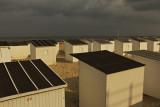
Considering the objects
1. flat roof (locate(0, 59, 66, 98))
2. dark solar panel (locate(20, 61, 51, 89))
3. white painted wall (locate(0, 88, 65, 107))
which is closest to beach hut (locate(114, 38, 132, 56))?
flat roof (locate(0, 59, 66, 98))

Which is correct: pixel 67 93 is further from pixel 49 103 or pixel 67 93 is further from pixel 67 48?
pixel 67 48

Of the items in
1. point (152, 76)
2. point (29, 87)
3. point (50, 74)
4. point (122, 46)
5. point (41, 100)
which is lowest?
point (152, 76)

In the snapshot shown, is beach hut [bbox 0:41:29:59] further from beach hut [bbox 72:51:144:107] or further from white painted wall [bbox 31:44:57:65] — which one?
beach hut [bbox 72:51:144:107]

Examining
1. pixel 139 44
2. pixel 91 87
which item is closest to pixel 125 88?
pixel 91 87

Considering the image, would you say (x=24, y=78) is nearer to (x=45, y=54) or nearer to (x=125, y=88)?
(x=125, y=88)

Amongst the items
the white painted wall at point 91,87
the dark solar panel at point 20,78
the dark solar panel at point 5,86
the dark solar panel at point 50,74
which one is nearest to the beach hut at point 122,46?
the white painted wall at point 91,87

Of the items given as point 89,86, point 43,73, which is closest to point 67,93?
point 89,86
